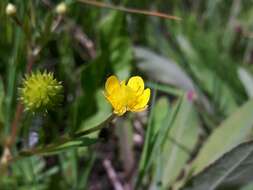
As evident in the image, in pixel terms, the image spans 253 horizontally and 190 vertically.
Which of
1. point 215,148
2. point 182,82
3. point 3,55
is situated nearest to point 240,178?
point 215,148

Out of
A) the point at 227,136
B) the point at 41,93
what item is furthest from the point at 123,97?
the point at 227,136

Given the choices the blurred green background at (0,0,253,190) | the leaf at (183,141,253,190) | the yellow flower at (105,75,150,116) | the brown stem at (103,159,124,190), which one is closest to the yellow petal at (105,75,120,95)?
the yellow flower at (105,75,150,116)

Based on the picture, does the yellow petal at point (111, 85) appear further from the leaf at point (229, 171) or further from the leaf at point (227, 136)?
the leaf at point (227, 136)

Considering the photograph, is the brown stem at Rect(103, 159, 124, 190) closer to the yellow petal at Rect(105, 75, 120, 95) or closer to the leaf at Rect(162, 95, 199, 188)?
the leaf at Rect(162, 95, 199, 188)

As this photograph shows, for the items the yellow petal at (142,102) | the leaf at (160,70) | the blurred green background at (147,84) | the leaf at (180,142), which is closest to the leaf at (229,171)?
the blurred green background at (147,84)

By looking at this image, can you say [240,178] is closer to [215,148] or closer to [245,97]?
[215,148]
